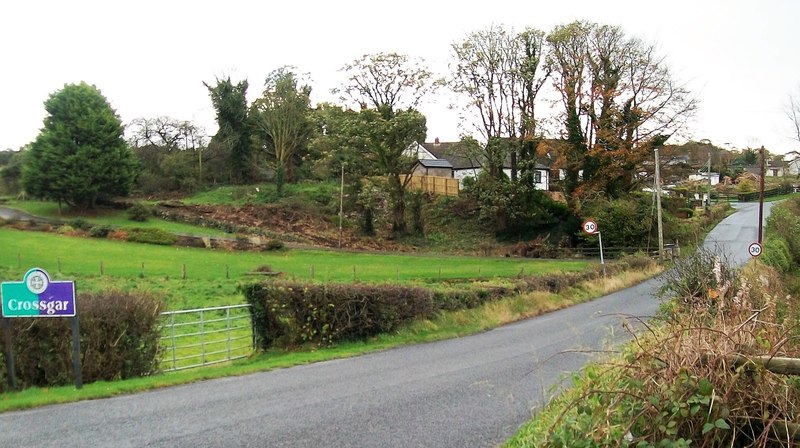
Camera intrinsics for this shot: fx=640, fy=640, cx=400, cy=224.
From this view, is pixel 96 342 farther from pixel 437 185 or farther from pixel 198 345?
pixel 437 185

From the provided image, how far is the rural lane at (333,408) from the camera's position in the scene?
779 centimetres

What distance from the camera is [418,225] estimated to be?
53562mm

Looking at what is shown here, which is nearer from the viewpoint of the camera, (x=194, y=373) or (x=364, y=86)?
(x=194, y=373)

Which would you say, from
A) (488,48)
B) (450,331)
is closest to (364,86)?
(488,48)

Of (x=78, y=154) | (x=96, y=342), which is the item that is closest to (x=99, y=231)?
(x=78, y=154)

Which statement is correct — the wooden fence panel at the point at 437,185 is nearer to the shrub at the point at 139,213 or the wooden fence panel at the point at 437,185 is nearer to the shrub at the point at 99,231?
the shrub at the point at 139,213

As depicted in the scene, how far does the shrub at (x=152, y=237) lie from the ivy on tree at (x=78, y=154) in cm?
1058

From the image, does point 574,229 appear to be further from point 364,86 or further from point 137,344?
point 137,344

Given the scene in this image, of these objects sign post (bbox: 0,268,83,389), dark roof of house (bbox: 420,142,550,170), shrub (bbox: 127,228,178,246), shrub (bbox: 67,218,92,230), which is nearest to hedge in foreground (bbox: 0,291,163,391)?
sign post (bbox: 0,268,83,389)

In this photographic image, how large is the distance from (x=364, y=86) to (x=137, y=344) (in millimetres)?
40589

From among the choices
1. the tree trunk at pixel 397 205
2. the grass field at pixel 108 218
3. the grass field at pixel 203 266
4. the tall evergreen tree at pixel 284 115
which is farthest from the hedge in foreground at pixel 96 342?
the tall evergreen tree at pixel 284 115

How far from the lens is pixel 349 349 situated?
16.1m

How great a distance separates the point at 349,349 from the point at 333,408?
6.68 m

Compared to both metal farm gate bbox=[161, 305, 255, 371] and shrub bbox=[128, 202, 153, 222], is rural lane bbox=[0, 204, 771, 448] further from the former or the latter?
shrub bbox=[128, 202, 153, 222]
